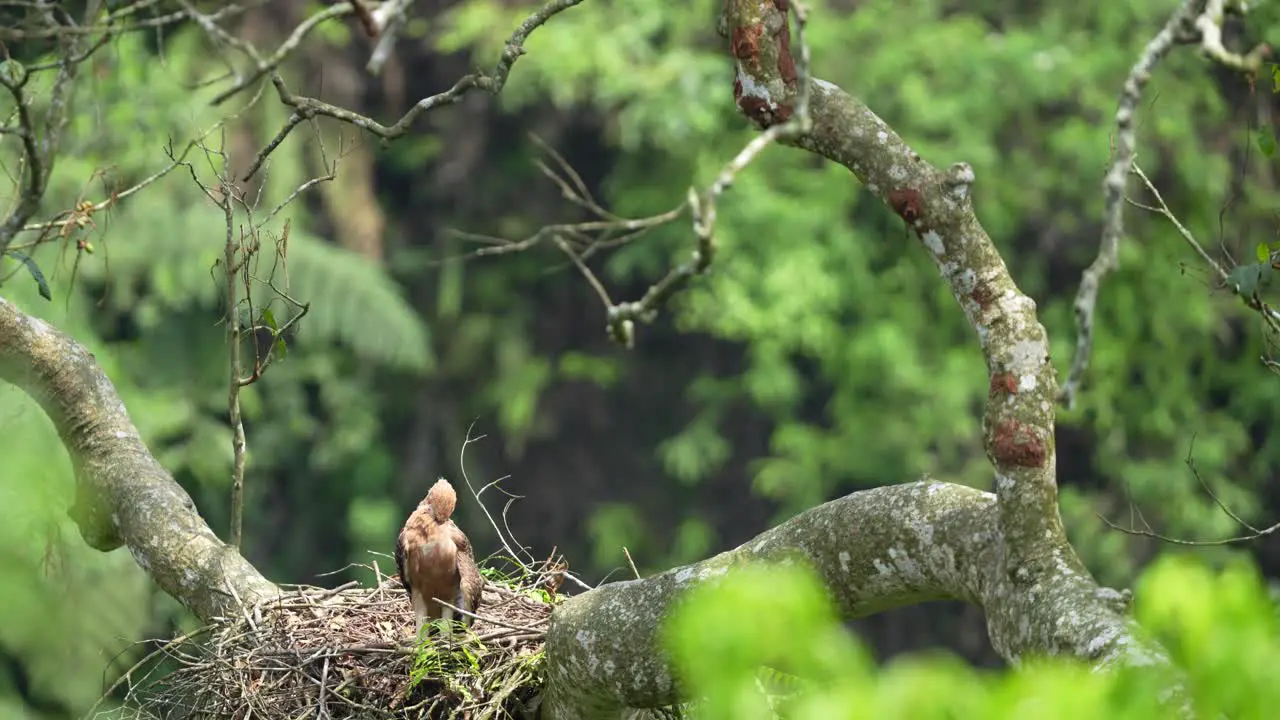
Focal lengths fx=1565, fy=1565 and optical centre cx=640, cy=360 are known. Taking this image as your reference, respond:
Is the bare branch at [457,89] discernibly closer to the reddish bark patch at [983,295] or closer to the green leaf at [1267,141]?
the reddish bark patch at [983,295]

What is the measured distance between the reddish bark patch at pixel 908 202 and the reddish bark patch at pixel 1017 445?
52 cm

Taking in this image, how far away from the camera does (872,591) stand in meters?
3.31

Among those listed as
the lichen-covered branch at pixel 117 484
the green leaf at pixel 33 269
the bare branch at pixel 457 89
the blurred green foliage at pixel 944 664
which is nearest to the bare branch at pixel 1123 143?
the blurred green foliage at pixel 944 664

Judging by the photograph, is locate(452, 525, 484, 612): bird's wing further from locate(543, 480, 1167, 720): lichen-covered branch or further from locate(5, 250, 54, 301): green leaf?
locate(5, 250, 54, 301): green leaf

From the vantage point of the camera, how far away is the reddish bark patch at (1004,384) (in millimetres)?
3209

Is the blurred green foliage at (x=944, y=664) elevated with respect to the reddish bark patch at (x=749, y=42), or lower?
lower

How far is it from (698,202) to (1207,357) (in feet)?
39.8

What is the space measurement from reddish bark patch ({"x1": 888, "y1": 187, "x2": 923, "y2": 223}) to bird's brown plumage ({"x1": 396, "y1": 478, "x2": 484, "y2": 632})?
70.5 inches

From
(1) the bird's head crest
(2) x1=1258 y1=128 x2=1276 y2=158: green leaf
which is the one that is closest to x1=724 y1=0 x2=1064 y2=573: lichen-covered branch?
(2) x1=1258 y1=128 x2=1276 y2=158: green leaf

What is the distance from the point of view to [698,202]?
8.75ft

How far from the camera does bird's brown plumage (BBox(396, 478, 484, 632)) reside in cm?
457

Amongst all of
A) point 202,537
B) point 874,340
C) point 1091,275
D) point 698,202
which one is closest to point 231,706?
point 202,537

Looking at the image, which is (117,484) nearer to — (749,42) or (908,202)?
(749,42)

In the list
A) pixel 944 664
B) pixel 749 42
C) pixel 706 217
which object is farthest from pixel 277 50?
pixel 944 664
